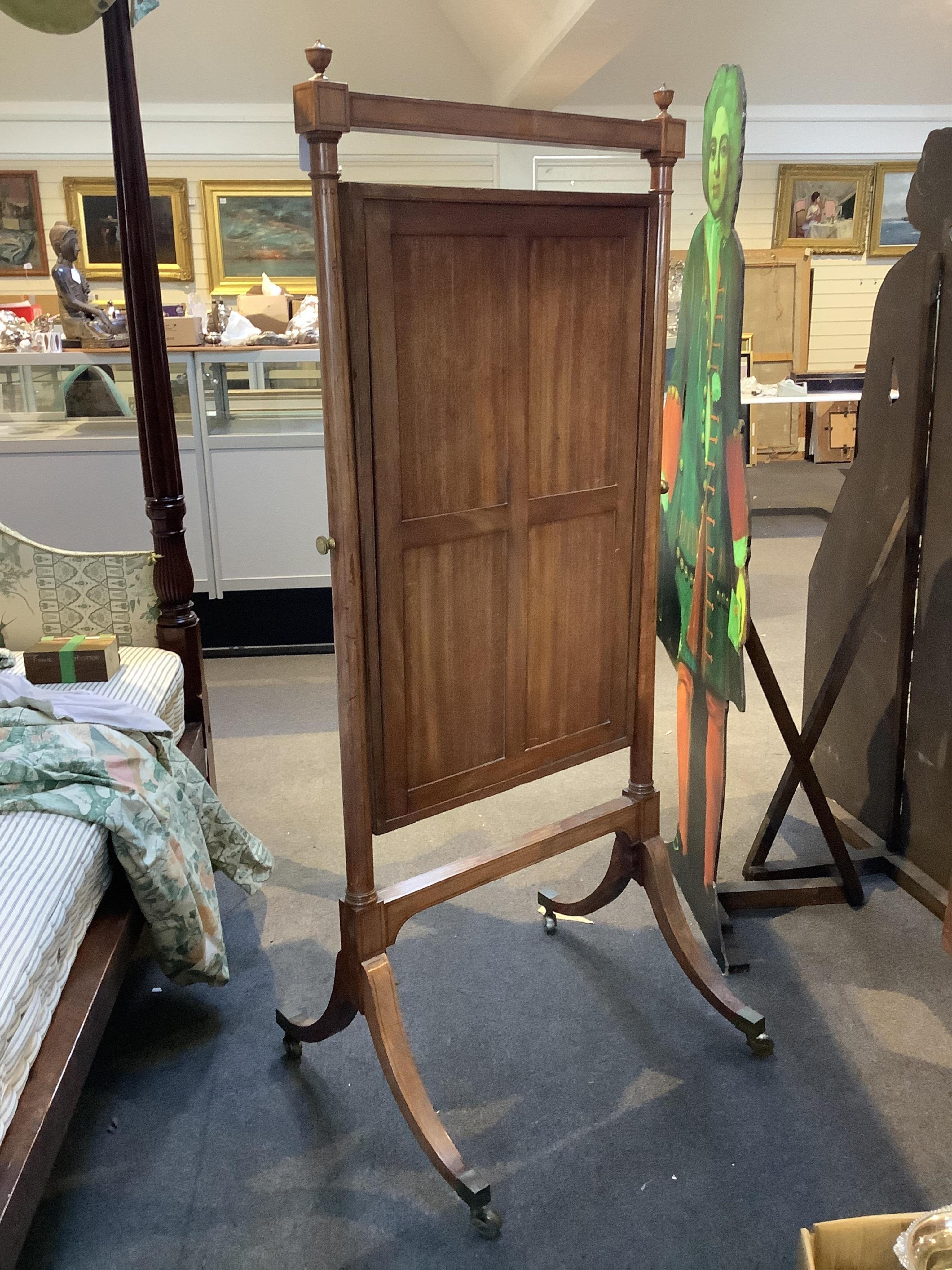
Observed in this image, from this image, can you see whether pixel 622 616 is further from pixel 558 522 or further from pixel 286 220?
pixel 286 220

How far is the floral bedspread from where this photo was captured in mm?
2113

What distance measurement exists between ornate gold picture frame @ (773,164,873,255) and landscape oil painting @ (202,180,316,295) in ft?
13.4

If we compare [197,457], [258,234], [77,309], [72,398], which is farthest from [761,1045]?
[258,234]

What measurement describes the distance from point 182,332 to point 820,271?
6611 millimetres

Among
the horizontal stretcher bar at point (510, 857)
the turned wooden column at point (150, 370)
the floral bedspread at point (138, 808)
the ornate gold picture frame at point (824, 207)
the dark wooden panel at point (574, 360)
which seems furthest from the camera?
the ornate gold picture frame at point (824, 207)

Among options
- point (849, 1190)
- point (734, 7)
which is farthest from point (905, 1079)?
point (734, 7)

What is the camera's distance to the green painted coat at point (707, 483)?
1.94 m

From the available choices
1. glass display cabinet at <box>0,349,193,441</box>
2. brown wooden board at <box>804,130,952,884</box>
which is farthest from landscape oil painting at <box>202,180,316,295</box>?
brown wooden board at <box>804,130,952,884</box>

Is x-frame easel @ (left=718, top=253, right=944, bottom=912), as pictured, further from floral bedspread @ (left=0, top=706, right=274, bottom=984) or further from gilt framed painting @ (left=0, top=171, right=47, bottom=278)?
gilt framed painting @ (left=0, top=171, right=47, bottom=278)

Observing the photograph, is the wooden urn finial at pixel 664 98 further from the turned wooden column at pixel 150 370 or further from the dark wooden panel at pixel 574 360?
the turned wooden column at pixel 150 370

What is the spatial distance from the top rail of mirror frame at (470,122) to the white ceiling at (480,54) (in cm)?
426

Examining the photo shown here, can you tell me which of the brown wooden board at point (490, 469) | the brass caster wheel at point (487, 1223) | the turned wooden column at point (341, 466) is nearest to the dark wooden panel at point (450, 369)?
the brown wooden board at point (490, 469)

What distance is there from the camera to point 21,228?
24.2 feet

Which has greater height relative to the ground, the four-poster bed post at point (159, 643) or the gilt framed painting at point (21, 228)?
the gilt framed painting at point (21, 228)
